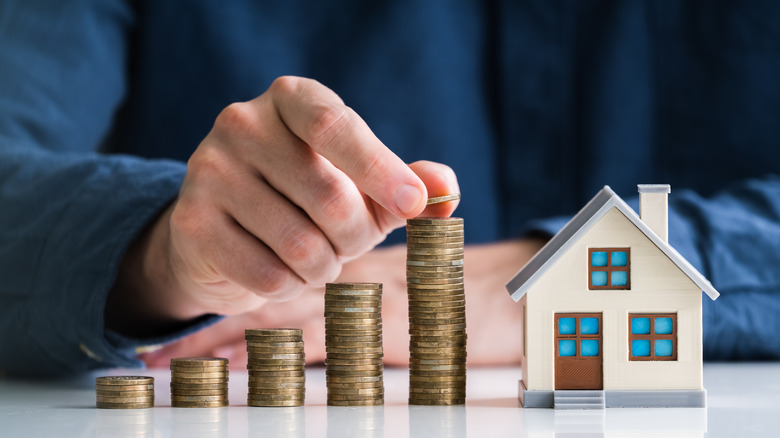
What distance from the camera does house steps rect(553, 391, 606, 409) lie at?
3.16 feet

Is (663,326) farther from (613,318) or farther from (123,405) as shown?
(123,405)

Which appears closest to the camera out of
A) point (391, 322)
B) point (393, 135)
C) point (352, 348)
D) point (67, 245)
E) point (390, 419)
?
point (390, 419)

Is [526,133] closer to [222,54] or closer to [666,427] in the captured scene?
[222,54]

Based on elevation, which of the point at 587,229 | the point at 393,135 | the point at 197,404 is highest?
the point at 393,135

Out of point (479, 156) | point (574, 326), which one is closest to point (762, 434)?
point (574, 326)

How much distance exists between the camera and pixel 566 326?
989 millimetres

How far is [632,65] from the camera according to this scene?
204 centimetres

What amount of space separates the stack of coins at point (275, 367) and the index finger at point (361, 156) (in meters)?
0.20

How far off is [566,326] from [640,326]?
0.29 feet

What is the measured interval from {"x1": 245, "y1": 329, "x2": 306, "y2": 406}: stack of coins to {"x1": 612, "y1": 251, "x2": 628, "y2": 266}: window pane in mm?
398

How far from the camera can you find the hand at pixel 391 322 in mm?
1438

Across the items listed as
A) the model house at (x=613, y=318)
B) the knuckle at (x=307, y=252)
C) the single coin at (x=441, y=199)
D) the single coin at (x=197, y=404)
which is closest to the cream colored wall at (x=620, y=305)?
the model house at (x=613, y=318)

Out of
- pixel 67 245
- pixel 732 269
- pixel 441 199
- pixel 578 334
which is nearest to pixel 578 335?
pixel 578 334

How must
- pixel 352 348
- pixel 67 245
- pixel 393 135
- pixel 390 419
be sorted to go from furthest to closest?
1. pixel 393 135
2. pixel 67 245
3. pixel 352 348
4. pixel 390 419
